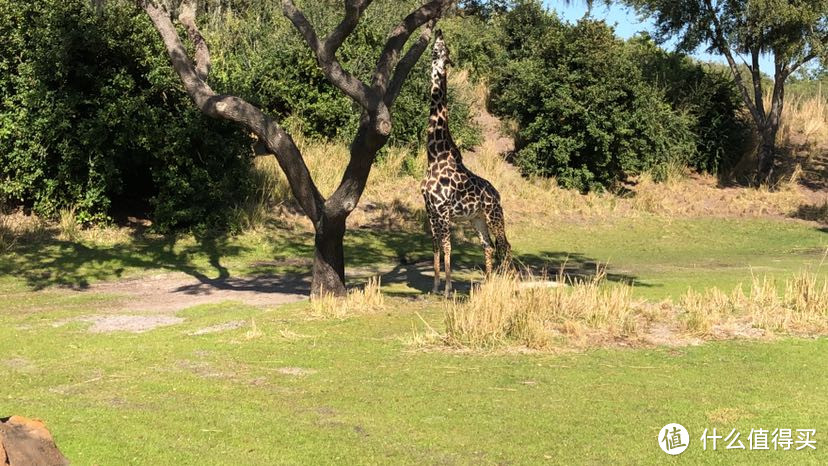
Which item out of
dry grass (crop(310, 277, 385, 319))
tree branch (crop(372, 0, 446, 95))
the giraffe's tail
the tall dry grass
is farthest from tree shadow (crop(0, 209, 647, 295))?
the tall dry grass

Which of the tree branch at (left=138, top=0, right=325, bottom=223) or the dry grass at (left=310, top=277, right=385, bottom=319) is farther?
the tree branch at (left=138, top=0, right=325, bottom=223)

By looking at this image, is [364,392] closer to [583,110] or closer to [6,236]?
[6,236]

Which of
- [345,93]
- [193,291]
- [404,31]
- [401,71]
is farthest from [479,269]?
[345,93]

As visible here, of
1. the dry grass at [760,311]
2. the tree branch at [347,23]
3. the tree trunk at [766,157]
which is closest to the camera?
the dry grass at [760,311]

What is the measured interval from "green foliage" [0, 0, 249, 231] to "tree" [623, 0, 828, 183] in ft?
44.7

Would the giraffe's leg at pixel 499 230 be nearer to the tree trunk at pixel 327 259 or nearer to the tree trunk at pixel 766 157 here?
the tree trunk at pixel 327 259

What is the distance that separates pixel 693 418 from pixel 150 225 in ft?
47.9

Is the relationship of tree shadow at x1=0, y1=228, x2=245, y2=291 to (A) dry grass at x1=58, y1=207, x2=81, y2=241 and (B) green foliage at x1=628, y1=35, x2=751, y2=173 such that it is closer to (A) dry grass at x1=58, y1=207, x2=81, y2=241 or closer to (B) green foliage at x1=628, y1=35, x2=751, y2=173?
(A) dry grass at x1=58, y1=207, x2=81, y2=241

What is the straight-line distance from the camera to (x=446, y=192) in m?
13.7

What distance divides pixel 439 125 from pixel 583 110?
11925 millimetres

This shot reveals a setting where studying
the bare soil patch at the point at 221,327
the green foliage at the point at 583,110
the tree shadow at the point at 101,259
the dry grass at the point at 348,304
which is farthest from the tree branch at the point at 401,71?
the green foliage at the point at 583,110

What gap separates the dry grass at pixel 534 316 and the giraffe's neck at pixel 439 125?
10.2ft

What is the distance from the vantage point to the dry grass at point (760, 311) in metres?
10.7

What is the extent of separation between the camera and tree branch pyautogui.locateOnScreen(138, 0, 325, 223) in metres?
12.8
